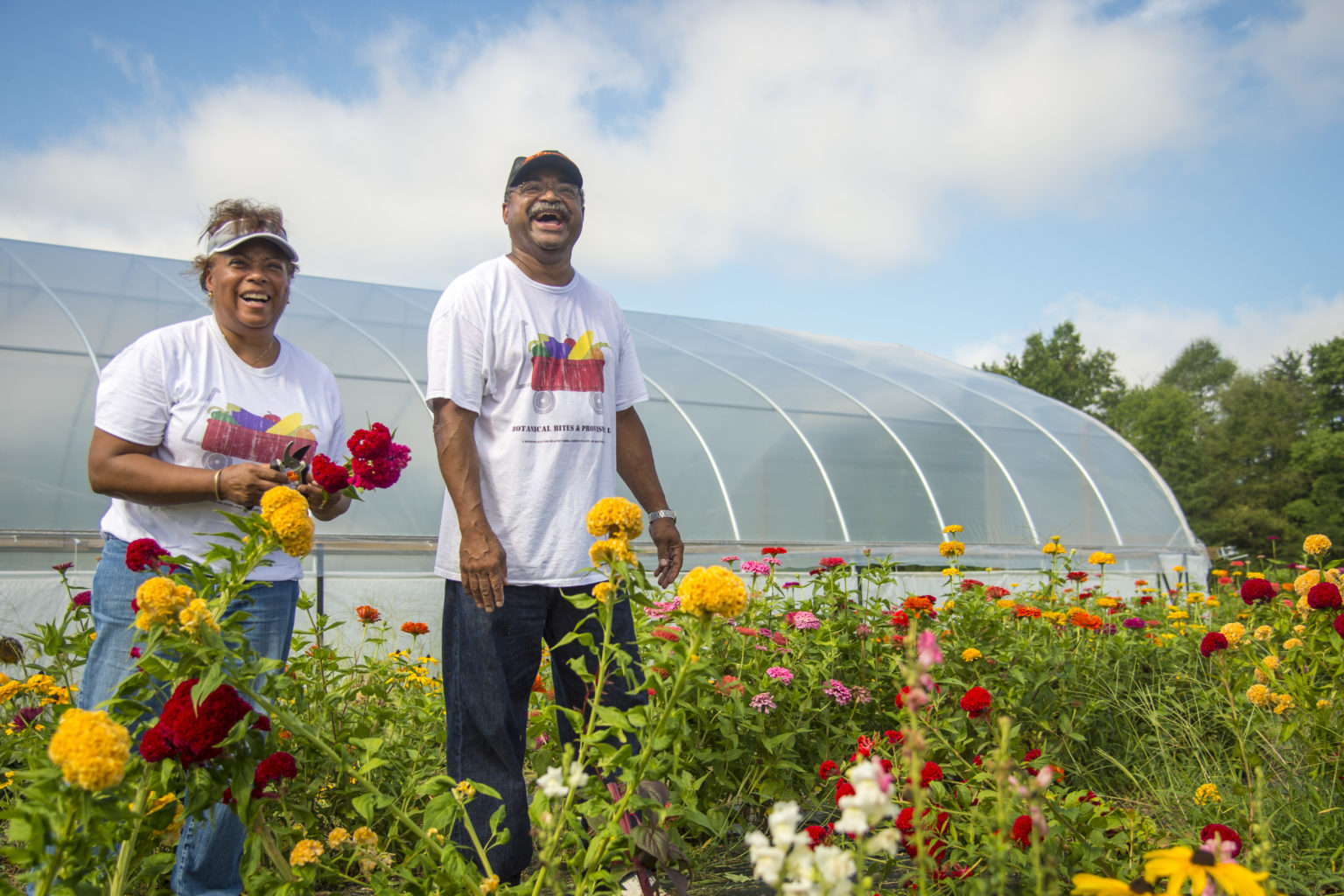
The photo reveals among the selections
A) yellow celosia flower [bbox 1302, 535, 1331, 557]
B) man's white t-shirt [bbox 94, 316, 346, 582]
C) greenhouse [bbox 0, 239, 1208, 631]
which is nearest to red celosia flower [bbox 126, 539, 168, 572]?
man's white t-shirt [bbox 94, 316, 346, 582]

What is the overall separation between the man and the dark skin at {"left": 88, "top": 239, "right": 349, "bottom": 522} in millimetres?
357

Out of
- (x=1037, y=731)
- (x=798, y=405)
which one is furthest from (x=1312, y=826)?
(x=798, y=405)

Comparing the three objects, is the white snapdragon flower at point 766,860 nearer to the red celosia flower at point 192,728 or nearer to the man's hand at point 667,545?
the red celosia flower at point 192,728

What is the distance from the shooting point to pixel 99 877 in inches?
50.0

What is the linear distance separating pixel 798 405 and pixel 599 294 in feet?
17.7

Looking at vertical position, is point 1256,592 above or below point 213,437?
below

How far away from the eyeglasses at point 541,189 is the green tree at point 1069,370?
1546 inches

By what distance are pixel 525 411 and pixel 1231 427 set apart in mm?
36985

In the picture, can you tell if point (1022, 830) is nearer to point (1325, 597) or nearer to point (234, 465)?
point (1325, 597)

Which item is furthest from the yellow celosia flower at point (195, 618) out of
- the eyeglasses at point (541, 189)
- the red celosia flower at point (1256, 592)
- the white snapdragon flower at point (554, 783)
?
the red celosia flower at point (1256, 592)

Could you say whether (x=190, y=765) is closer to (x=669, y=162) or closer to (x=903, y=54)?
(x=903, y=54)

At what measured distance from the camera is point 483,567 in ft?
6.24

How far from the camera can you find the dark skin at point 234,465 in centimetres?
166

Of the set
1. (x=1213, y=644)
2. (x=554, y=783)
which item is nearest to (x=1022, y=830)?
(x=554, y=783)
